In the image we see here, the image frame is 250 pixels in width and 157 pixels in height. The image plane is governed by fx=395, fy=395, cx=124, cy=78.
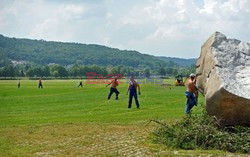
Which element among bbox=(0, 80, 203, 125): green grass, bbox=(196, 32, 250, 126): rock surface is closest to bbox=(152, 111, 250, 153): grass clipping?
bbox=(196, 32, 250, 126): rock surface

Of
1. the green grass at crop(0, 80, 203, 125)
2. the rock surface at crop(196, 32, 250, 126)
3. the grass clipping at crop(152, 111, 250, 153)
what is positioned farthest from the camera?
the green grass at crop(0, 80, 203, 125)

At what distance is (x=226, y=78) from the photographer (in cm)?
1143

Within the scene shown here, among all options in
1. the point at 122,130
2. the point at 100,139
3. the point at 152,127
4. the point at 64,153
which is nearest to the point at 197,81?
the point at 152,127

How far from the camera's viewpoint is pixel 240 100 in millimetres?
10805

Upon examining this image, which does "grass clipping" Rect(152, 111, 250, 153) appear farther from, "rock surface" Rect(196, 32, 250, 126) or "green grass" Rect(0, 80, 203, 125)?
"green grass" Rect(0, 80, 203, 125)

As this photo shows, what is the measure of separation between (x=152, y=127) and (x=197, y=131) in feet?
10.7

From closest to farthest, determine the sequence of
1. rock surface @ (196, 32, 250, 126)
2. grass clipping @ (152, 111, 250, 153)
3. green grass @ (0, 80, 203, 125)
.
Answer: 1. grass clipping @ (152, 111, 250, 153)
2. rock surface @ (196, 32, 250, 126)
3. green grass @ (0, 80, 203, 125)

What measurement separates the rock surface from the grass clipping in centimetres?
27

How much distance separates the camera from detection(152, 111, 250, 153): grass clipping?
1067cm

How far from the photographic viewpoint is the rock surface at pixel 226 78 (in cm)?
1091

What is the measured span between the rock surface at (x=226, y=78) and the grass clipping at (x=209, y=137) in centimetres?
27

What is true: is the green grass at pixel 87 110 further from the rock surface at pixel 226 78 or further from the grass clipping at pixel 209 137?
the grass clipping at pixel 209 137

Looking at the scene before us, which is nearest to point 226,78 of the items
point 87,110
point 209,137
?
point 209,137

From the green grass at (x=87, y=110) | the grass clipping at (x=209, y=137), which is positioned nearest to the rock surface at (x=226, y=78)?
the grass clipping at (x=209, y=137)
